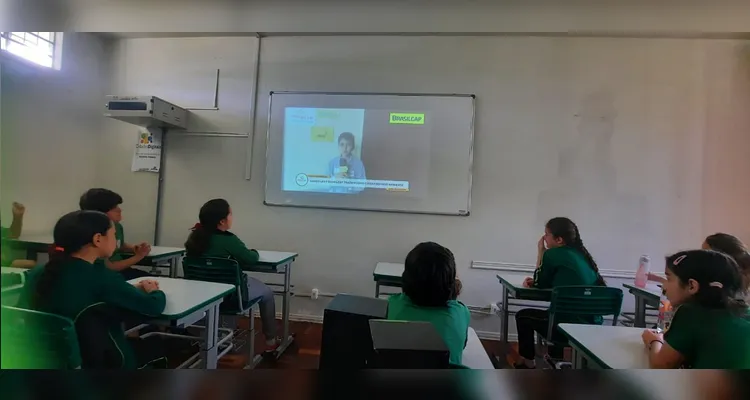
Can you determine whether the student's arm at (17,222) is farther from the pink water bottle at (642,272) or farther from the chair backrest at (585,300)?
the pink water bottle at (642,272)

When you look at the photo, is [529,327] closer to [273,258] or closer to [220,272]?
[273,258]

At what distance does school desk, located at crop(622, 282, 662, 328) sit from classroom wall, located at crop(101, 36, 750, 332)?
1.34 feet

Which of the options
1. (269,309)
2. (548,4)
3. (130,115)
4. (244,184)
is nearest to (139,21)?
(548,4)

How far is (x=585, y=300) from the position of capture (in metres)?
1.65

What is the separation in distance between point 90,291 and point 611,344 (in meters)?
1.33

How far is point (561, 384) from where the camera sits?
0.32m

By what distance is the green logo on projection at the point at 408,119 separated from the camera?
256 cm

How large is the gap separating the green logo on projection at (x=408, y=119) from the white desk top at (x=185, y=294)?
1750mm

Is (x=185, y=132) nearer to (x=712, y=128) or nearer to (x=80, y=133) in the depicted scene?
(x=80, y=133)

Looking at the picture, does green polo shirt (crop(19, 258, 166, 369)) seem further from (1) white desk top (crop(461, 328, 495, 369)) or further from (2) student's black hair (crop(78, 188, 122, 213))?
(1) white desk top (crop(461, 328, 495, 369))

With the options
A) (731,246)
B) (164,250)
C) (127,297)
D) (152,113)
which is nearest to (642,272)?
(731,246)

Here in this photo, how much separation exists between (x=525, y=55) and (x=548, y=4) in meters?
2.07

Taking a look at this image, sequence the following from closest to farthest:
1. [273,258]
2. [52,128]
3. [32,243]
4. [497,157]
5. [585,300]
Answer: [32,243], [52,128], [585,300], [273,258], [497,157]

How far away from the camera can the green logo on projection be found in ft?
8.40
